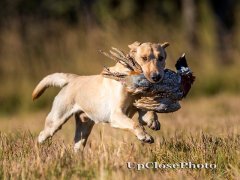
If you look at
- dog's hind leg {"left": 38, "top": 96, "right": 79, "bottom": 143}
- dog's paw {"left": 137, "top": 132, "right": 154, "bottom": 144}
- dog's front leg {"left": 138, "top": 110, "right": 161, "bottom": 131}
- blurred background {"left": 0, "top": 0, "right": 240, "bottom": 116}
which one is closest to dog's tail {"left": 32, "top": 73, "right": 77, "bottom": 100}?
dog's hind leg {"left": 38, "top": 96, "right": 79, "bottom": 143}

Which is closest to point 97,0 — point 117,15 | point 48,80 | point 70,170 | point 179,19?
point 117,15

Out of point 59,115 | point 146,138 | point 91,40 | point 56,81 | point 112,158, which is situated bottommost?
point 112,158

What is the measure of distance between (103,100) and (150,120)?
74cm

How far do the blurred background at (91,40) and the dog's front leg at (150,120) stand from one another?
804cm

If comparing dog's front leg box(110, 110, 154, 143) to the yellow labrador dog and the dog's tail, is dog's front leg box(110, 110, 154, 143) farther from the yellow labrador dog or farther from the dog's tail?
the dog's tail

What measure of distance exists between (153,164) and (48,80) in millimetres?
2669

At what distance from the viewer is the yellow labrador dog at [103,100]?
6.66m

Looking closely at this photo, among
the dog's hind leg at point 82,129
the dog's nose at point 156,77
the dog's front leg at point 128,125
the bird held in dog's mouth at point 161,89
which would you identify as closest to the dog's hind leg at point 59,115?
the dog's hind leg at point 82,129

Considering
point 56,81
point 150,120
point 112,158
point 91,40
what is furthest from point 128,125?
point 91,40

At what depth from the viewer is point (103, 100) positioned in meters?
7.41

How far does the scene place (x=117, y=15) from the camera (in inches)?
814

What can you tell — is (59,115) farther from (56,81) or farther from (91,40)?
(91,40)

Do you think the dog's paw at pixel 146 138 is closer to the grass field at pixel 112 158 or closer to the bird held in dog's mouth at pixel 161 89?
the grass field at pixel 112 158

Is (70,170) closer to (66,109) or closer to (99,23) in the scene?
(66,109)
